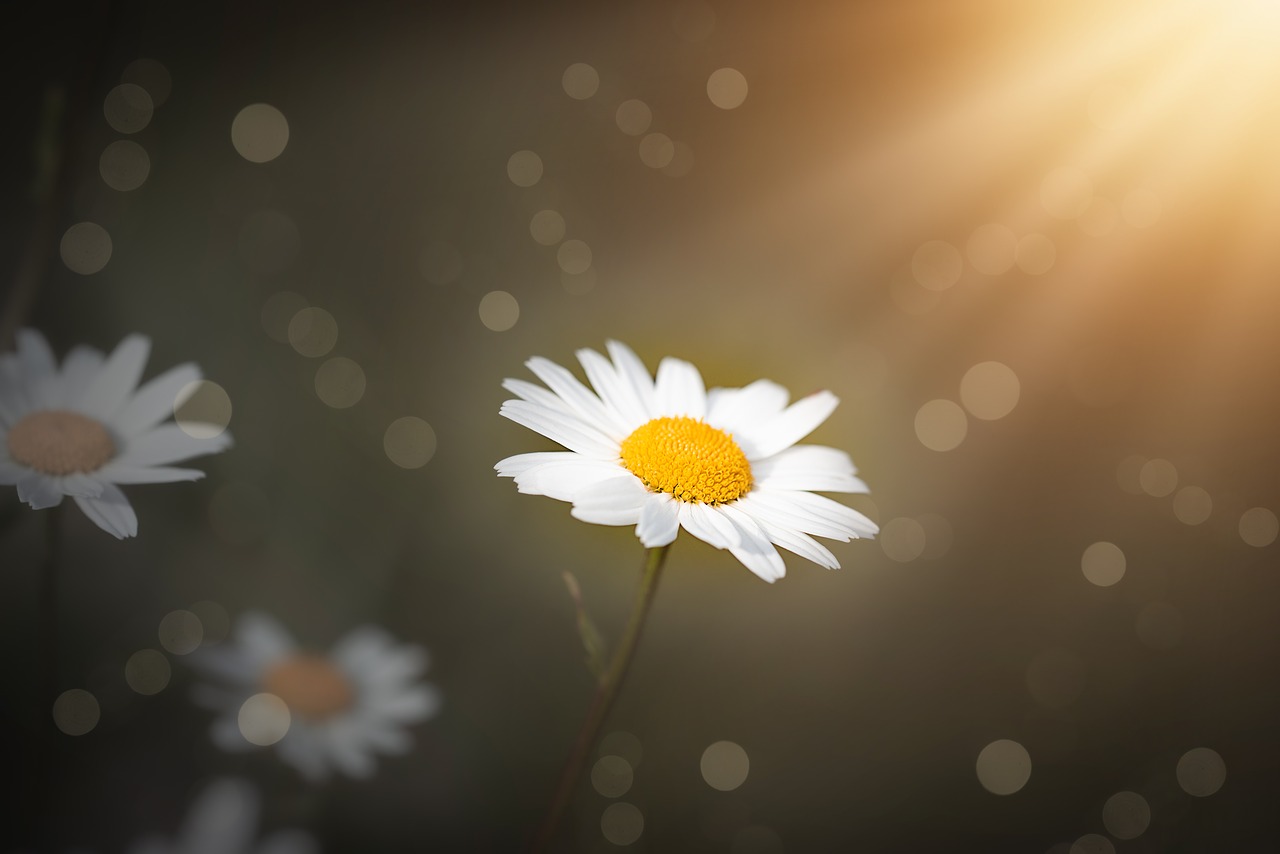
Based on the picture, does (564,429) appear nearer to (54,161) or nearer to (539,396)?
(539,396)

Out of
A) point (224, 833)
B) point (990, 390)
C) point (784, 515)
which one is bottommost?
point (224, 833)

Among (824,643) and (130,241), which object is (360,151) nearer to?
(130,241)

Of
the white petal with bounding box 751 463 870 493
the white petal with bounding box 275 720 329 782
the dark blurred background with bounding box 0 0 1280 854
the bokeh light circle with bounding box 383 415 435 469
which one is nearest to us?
the white petal with bounding box 751 463 870 493

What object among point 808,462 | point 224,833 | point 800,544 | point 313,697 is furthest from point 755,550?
point 313,697

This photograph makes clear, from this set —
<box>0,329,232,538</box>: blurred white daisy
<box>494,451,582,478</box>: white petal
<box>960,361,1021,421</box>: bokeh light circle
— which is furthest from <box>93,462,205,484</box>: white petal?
<box>960,361,1021,421</box>: bokeh light circle

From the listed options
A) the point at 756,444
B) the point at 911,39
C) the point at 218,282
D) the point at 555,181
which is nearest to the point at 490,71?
the point at 555,181

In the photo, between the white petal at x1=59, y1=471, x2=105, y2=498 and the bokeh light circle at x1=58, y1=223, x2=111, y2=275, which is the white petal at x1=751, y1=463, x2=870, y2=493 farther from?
the bokeh light circle at x1=58, y1=223, x2=111, y2=275
